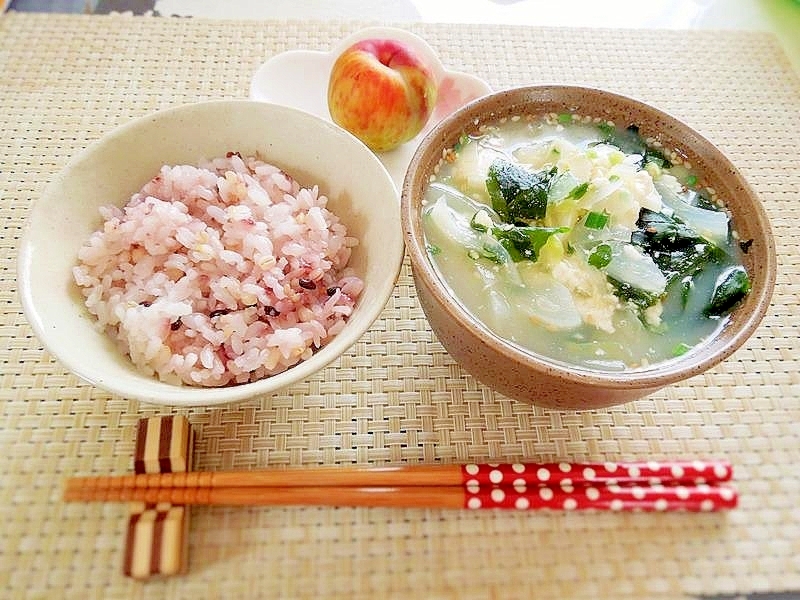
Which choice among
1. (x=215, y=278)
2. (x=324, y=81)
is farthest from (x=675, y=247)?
(x=324, y=81)

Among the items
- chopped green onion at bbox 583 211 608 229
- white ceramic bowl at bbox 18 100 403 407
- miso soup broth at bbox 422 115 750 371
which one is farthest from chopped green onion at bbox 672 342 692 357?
white ceramic bowl at bbox 18 100 403 407

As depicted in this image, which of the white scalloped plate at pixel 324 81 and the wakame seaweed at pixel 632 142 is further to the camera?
the white scalloped plate at pixel 324 81

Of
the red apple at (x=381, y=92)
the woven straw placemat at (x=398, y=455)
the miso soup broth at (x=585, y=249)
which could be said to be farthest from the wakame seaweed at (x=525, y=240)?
the red apple at (x=381, y=92)

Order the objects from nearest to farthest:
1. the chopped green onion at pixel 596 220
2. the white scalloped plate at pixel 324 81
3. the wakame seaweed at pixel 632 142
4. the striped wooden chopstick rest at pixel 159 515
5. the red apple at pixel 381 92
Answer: the striped wooden chopstick rest at pixel 159 515 < the chopped green onion at pixel 596 220 < the wakame seaweed at pixel 632 142 < the red apple at pixel 381 92 < the white scalloped plate at pixel 324 81

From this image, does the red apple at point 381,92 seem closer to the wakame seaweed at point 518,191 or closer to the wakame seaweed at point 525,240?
the wakame seaweed at point 518,191

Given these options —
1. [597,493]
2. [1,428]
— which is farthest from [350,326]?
[1,428]

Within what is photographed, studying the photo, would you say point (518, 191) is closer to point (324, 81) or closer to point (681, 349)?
point (681, 349)
